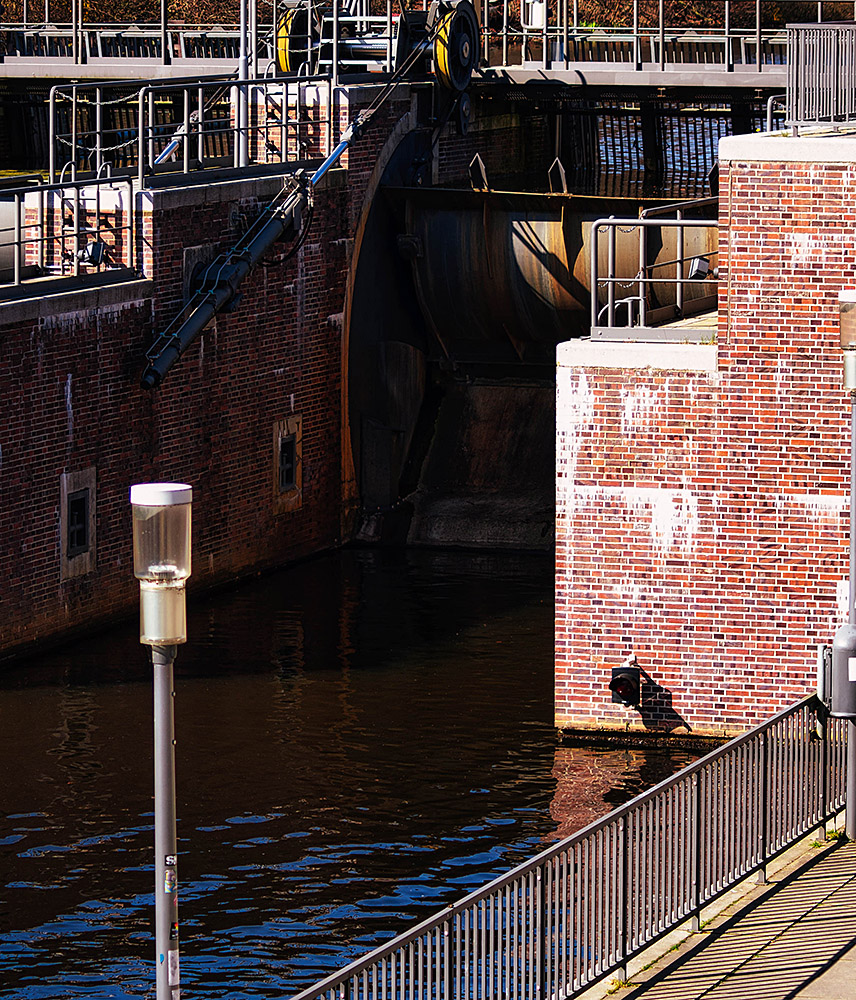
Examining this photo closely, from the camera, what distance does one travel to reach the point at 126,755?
71.1ft

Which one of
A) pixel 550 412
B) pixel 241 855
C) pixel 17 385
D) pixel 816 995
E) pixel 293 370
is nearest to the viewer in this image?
pixel 816 995

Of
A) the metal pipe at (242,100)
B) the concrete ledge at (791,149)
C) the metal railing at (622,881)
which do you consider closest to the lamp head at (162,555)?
the metal railing at (622,881)

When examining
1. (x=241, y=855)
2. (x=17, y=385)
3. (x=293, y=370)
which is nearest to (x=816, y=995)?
(x=241, y=855)

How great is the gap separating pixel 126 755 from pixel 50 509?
5.21 m

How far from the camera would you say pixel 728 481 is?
69.9 feet

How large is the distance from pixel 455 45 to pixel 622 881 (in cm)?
2163

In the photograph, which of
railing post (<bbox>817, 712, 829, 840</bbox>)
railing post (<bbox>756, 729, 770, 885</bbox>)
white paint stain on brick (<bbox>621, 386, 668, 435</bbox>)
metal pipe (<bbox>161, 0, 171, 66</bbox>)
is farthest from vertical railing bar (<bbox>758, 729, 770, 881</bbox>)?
metal pipe (<bbox>161, 0, 171, 66</bbox>)

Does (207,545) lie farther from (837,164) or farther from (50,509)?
(837,164)

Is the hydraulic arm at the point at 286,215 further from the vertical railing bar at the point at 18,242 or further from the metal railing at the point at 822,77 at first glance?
the metal railing at the point at 822,77

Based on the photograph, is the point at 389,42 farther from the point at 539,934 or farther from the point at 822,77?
the point at 539,934

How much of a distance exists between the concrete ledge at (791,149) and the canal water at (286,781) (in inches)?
220

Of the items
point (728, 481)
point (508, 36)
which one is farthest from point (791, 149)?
point (508, 36)

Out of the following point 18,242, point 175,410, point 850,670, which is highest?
point 18,242

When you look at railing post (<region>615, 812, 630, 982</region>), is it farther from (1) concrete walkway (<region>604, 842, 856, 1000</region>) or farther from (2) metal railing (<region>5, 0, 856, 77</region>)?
(2) metal railing (<region>5, 0, 856, 77</region>)
